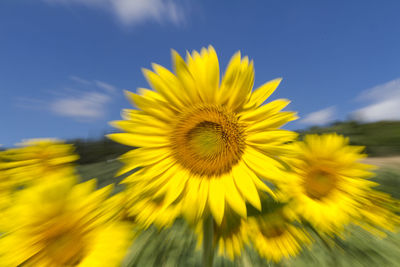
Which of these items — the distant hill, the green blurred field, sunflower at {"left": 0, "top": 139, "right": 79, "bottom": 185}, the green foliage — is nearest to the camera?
sunflower at {"left": 0, "top": 139, "right": 79, "bottom": 185}

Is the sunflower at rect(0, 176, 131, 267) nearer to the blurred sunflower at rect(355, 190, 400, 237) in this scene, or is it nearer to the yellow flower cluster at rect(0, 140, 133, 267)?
the yellow flower cluster at rect(0, 140, 133, 267)

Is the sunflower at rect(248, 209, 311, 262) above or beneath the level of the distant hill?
beneath

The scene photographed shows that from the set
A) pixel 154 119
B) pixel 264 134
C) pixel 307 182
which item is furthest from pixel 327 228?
pixel 154 119

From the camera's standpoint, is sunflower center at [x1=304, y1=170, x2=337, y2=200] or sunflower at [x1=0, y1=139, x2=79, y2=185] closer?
sunflower at [x1=0, y1=139, x2=79, y2=185]

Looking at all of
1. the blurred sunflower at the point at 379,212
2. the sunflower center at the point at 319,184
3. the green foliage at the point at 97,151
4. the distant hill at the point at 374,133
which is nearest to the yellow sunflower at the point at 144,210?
the sunflower center at the point at 319,184

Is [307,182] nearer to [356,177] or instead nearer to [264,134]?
[356,177]

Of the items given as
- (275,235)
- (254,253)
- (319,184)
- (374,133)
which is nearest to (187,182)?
(275,235)

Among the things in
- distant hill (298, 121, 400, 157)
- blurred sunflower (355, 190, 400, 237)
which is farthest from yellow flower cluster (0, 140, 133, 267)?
distant hill (298, 121, 400, 157)

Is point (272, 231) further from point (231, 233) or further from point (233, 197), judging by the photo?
point (233, 197)

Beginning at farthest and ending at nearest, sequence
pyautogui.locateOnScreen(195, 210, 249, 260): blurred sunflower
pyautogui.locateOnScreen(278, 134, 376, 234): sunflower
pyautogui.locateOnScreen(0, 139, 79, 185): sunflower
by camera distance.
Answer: pyautogui.locateOnScreen(278, 134, 376, 234): sunflower < pyautogui.locateOnScreen(0, 139, 79, 185): sunflower < pyautogui.locateOnScreen(195, 210, 249, 260): blurred sunflower
